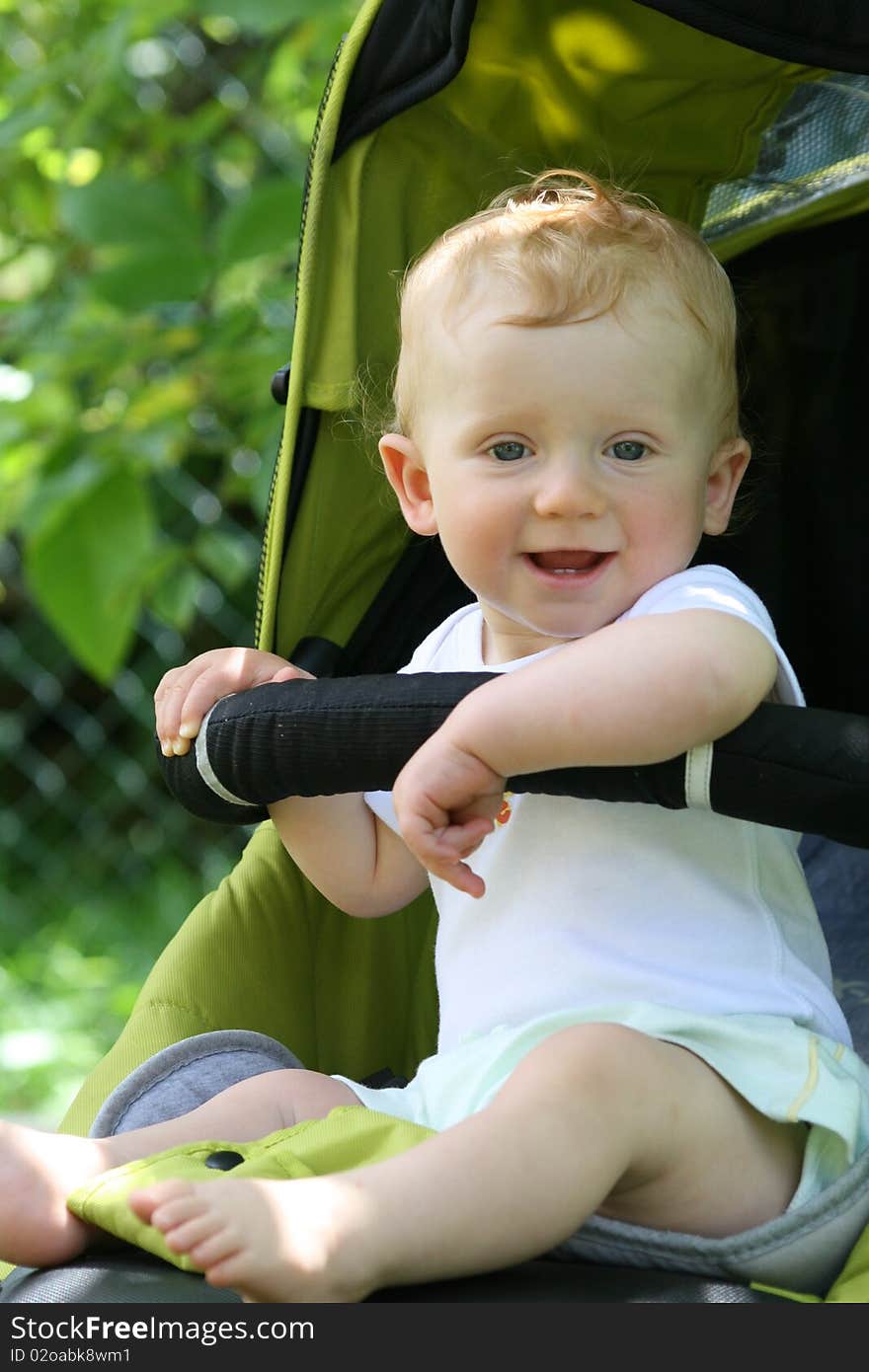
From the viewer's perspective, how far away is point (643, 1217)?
1.06 metres

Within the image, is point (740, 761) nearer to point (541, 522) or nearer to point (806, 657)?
point (541, 522)

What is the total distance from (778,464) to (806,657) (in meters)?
0.21

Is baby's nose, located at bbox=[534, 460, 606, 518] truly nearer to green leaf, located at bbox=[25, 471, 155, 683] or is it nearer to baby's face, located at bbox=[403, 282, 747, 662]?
baby's face, located at bbox=[403, 282, 747, 662]

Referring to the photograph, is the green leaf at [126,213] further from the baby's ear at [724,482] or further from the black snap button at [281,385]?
the baby's ear at [724,482]

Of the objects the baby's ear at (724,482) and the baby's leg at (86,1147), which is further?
the baby's ear at (724,482)

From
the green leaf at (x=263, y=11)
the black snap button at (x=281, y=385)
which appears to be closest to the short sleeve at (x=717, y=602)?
the black snap button at (x=281, y=385)

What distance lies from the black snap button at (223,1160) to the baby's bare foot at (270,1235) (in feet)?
0.34

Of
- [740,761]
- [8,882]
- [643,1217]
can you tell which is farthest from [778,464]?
[8,882]

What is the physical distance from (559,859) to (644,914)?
74mm

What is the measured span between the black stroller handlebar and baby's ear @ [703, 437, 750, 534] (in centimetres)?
31

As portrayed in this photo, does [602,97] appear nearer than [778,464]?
Yes

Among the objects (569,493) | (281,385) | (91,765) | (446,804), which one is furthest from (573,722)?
(91,765)

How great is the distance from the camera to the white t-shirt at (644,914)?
1.13 m

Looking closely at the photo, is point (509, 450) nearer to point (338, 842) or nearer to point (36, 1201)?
point (338, 842)
